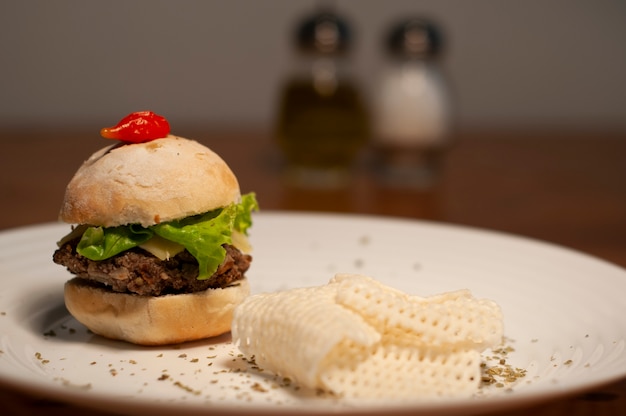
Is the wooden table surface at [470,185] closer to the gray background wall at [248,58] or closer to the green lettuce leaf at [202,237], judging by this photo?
the gray background wall at [248,58]

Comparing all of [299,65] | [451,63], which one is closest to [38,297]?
[299,65]

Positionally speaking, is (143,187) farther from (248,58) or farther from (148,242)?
(248,58)

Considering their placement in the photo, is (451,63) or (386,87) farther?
(451,63)

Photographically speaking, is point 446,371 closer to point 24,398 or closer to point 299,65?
point 24,398

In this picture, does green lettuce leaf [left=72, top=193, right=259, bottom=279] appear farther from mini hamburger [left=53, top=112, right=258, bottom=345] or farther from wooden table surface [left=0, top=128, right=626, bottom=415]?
wooden table surface [left=0, top=128, right=626, bottom=415]

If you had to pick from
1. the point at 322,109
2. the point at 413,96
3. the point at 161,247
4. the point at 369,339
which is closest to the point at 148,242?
the point at 161,247
